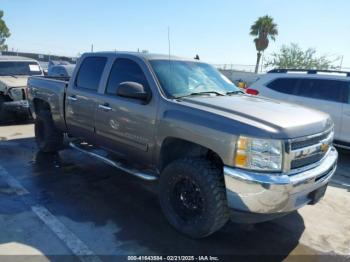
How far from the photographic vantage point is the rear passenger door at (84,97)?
5.22 metres

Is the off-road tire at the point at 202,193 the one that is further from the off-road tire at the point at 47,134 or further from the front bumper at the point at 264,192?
the off-road tire at the point at 47,134

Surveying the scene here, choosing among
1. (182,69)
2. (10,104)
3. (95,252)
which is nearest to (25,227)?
(95,252)

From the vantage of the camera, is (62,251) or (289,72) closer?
(62,251)

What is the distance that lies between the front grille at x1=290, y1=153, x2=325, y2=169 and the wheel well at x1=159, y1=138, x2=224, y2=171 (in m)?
0.87

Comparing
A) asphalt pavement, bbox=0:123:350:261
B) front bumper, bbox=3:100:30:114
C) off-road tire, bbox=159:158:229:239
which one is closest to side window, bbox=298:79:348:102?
asphalt pavement, bbox=0:123:350:261

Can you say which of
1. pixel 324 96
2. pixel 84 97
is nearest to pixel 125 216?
pixel 84 97

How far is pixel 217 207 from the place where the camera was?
3.49 m

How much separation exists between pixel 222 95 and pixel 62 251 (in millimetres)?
2585

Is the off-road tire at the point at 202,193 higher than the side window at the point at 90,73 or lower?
lower

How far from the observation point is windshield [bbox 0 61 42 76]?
417 inches

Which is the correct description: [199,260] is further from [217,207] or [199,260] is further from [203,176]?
[203,176]

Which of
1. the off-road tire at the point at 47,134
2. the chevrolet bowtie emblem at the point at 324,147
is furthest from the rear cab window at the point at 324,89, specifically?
the off-road tire at the point at 47,134

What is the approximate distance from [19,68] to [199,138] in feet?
29.9

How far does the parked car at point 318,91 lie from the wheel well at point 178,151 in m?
4.76
